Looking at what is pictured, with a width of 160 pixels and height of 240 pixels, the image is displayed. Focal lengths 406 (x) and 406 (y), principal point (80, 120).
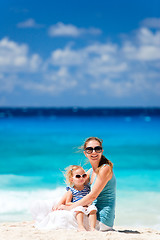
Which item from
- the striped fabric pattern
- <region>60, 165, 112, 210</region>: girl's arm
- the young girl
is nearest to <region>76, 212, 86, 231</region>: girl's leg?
the young girl

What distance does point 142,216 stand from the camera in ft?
21.0

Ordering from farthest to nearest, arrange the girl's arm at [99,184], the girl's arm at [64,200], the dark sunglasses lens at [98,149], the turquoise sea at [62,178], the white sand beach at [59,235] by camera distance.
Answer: the turquoise sea at [62,178], the girl's arm at [64,200], the dark sunglasses lens at [98,149], the girl's arm at [99,184], the white sand beach at [59,235]

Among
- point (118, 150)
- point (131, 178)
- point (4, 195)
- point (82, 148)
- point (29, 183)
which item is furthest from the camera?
point (118, 150)

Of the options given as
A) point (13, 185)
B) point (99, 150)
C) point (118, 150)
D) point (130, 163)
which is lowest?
point (99, 150)

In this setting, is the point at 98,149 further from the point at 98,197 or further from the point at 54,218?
the point at 54,218

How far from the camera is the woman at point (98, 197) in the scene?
13.3 ft

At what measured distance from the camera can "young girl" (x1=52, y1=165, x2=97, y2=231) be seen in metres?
4.06

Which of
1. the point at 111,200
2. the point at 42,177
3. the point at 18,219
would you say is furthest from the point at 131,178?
the point at 111,200

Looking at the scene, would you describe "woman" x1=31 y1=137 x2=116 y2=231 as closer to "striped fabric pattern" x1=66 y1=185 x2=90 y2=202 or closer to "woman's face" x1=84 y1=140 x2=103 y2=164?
"woman's face" x1=84 y1=140 x2=103 y2=164

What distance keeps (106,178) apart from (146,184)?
17.1 ft

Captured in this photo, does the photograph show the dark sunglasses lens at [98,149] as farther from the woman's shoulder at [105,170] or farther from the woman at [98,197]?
the woman's shoulder at [105,170]

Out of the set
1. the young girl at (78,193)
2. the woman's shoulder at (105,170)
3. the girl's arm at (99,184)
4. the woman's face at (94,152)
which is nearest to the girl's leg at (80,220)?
the young girl at (78,193)

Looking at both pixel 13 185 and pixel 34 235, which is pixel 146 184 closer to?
pixel 13 185

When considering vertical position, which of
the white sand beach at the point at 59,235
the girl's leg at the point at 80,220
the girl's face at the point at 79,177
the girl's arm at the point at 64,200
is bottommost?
the white sand beach at the point at 59,235
